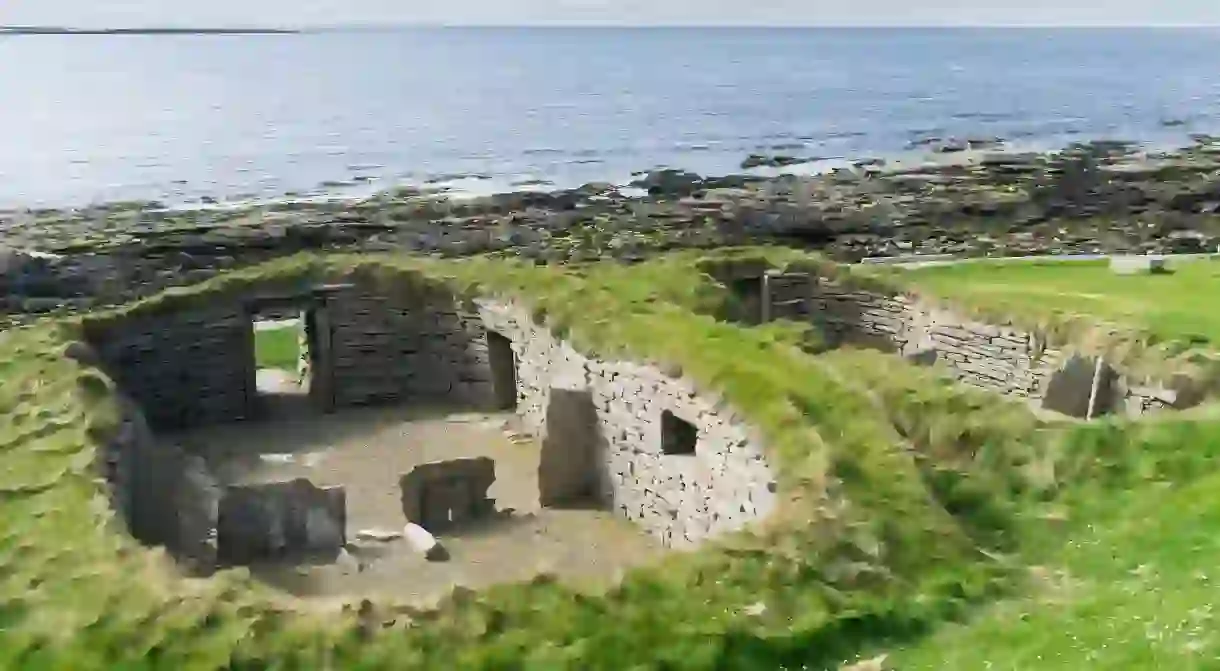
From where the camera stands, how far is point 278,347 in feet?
105

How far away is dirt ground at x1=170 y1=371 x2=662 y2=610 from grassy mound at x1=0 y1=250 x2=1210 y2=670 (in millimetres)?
824

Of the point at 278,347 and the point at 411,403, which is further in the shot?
the point at 278,347

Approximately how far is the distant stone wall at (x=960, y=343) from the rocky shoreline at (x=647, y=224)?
1617 cm

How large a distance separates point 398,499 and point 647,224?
28884 millimetres

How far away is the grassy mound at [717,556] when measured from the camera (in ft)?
34.4

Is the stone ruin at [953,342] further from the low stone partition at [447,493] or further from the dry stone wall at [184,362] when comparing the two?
the dry stone wall at [184,362]

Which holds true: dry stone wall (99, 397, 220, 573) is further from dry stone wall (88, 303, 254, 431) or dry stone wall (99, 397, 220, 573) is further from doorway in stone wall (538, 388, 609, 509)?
doorway in stone wall (538, 388, 609, 509)

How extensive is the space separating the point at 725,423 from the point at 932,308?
27.0 feet

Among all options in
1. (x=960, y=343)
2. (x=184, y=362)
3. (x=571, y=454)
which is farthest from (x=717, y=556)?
(x=184, y=362)

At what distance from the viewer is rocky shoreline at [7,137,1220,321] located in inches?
1580

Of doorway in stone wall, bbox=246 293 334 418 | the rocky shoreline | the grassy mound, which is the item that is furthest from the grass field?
the rocky shoreline

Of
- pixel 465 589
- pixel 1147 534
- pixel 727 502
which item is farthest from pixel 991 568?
pixel 465 589

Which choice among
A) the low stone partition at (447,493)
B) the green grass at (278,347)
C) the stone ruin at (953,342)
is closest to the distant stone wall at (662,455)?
the low stone partition at (447,493)

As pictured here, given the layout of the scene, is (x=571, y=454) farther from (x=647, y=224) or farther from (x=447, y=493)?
(x=647, y=224)
